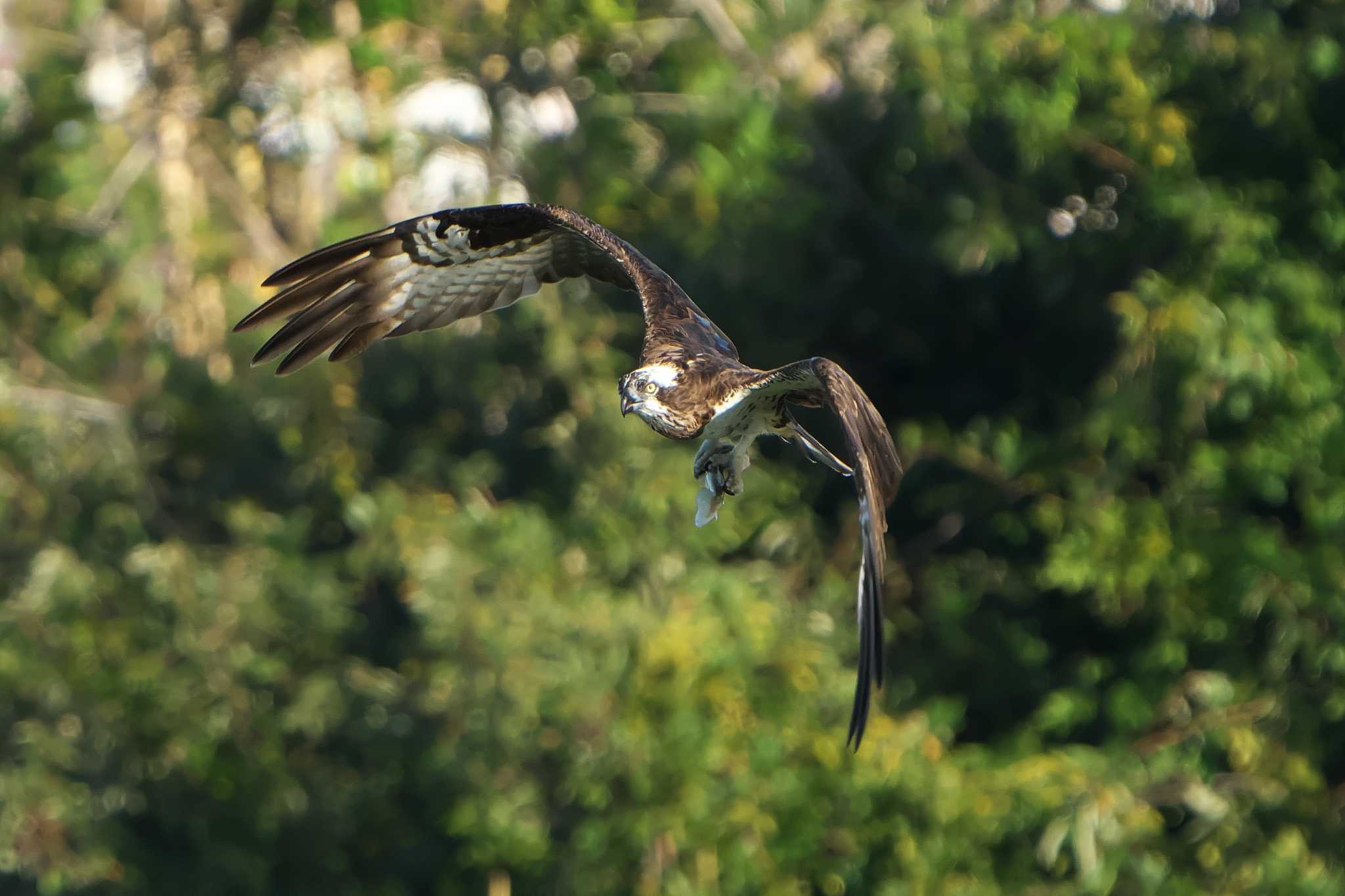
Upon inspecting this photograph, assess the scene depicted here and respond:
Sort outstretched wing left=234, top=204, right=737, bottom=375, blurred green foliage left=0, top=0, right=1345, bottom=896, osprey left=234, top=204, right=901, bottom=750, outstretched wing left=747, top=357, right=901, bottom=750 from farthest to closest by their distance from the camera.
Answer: blurred green foliage left=0, top=0, right=1345, bottom=896
outstretched wing left=234, top=204, right=737, bottom=375
osprey left=234, top=204, right=901, bottom=750
outstretched wing left=747, top=357, right=901, bottom=750

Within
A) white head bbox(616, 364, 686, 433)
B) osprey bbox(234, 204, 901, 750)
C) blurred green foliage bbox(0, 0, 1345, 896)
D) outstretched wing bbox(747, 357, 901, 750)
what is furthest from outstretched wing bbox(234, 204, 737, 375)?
blurred green foliage bbox(0, 0, 1345, 896)

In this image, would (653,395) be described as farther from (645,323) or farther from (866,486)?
(645,323)

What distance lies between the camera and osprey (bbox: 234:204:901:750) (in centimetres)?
662

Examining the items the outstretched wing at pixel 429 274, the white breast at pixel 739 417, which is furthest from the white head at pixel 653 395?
the outstretched wing at pixel 429 274

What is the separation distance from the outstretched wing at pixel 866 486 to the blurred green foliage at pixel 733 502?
6981 mm

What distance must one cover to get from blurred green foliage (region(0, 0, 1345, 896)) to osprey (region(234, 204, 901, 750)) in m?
4.61

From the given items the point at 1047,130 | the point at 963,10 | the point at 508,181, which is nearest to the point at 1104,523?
the point at 1047,130

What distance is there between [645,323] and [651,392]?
1727mm

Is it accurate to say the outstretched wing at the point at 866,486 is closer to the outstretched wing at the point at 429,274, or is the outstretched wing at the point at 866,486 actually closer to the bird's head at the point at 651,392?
the bird's head at the point at 651,392

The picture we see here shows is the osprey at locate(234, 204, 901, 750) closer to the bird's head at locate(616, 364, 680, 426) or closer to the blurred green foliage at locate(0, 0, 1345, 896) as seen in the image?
the bird's head at locate(616, 364, 680, 426)

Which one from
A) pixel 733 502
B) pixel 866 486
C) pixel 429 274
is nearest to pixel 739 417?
pixel 866 486

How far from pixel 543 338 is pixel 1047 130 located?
3.91m

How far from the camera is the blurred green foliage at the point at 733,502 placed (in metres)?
14.0

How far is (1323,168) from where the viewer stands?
Answer: 1409 centimetres
